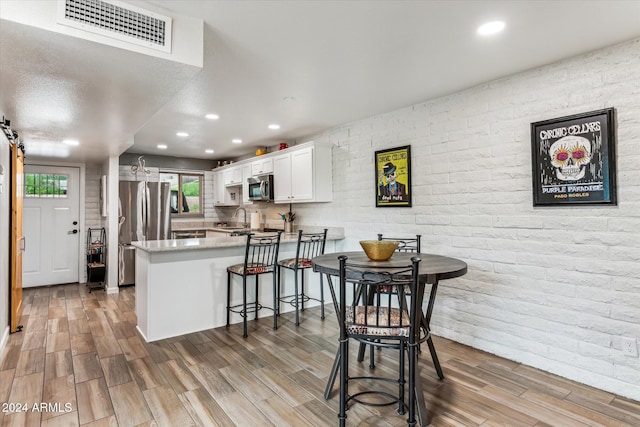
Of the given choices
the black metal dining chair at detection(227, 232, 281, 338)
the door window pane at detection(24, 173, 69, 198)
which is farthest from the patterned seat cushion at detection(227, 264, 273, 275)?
the door window pane at detection(24, 173, 69, 198)

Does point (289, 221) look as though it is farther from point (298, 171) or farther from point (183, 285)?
point (183, 285)

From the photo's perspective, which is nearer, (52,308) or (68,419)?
(68,419)

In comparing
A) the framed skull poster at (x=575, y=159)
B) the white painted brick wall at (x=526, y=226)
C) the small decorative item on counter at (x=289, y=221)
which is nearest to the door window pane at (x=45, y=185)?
the small decorative item on counter at (x=289, y=221)

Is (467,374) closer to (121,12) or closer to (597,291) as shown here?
(597,291)

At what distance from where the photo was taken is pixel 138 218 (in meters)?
5.73

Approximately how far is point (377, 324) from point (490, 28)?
1.91 m

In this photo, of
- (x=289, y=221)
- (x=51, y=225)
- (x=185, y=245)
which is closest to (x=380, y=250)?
(x=185, y=245)

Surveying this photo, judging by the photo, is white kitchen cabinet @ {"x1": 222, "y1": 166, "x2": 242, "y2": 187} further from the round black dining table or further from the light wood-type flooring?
the round black dining table

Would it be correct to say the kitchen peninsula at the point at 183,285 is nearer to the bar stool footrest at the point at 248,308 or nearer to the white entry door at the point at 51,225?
the bar stool footrest at the point at 248,308

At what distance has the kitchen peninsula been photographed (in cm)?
325

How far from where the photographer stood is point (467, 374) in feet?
8.55

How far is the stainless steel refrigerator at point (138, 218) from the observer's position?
552 cm

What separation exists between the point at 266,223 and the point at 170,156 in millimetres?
2381

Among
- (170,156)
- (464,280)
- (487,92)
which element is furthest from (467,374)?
(170,156)
